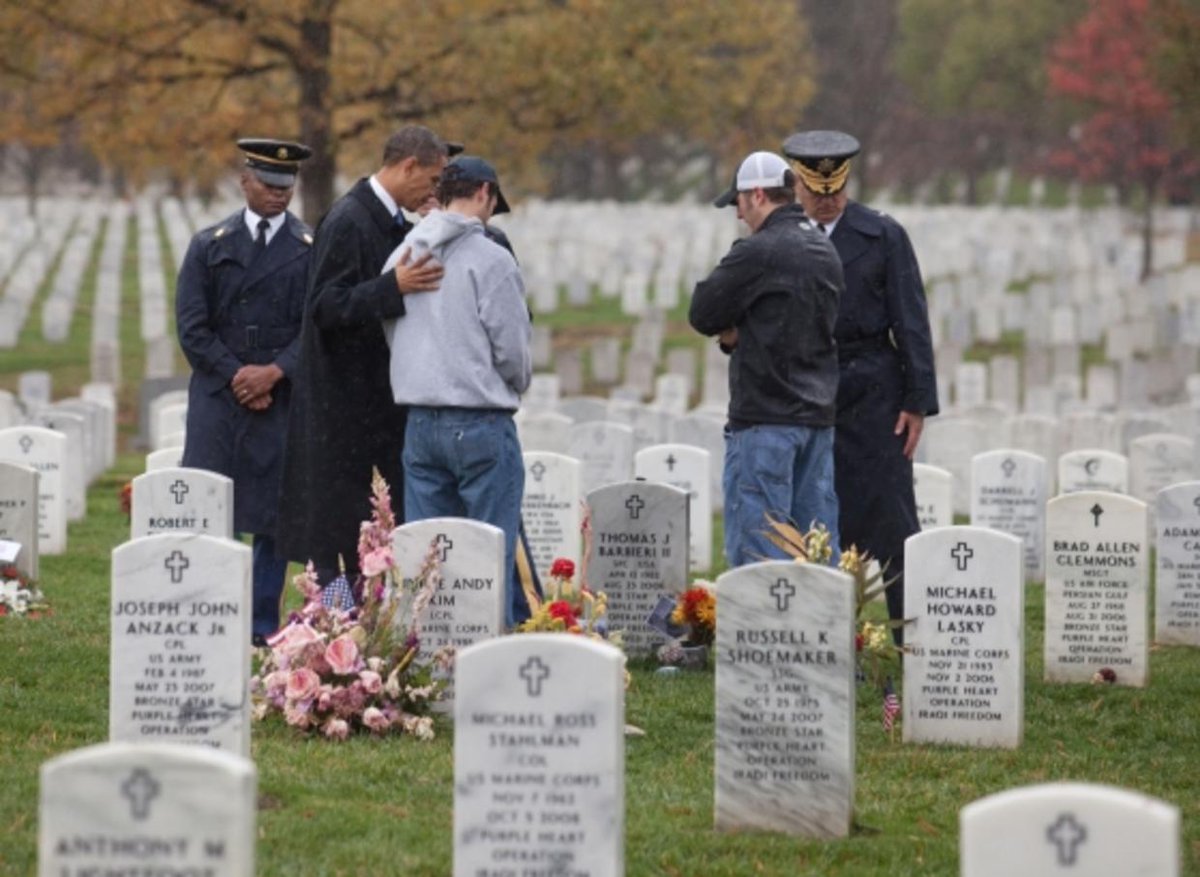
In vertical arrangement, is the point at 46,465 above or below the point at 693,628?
above

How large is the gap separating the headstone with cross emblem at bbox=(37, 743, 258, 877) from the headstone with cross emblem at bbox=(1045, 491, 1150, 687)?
19.0 ft

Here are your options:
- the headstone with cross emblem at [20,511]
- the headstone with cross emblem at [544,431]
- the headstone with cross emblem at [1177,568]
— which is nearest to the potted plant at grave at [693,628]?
the headstone with cross emblem at [1177,568]

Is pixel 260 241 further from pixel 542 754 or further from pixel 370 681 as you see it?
pixel 542 754

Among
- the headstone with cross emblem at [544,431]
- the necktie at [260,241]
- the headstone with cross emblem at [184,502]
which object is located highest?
the necktie at [260,241]

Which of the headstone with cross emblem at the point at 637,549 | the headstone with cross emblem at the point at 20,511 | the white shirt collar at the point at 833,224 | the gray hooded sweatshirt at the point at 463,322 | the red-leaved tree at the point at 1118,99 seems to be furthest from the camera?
the red-leaved tree at the point at 1118,99

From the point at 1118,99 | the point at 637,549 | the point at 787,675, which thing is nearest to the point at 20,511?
the point at 637,549

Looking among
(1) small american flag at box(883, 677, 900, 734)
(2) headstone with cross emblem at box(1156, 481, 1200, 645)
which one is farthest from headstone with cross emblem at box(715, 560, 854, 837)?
(2) headstone with cross emblem at box(1156, 481, 1200, 645)

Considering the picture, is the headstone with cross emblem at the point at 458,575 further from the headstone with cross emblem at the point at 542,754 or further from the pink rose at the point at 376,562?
the headstone with cross emblem at the point at 542,754

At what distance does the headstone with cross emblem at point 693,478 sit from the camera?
14.8m

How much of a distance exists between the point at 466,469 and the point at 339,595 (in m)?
0.69

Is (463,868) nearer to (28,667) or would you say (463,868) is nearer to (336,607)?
(336,607)

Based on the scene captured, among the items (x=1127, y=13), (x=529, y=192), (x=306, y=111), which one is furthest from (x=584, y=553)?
(x=1127, y=13)

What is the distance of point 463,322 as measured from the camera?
9008mm

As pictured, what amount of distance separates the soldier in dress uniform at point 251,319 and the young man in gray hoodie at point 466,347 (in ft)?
4.83
